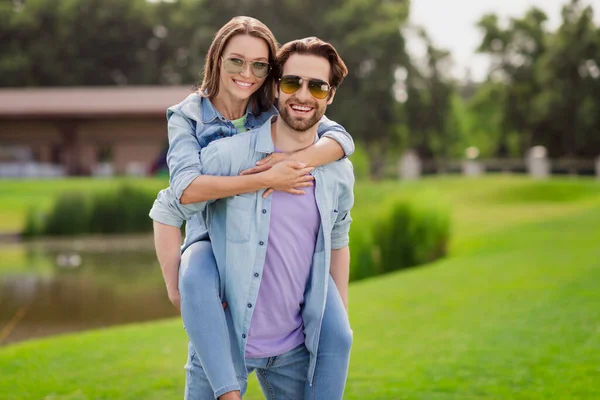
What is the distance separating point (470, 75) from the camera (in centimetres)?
6812

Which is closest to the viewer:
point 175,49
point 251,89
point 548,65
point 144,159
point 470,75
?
point 251,89

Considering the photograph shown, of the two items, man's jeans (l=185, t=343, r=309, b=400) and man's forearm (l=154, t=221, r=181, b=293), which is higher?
man's forearm (l=154, t=221, r=181, b=293)

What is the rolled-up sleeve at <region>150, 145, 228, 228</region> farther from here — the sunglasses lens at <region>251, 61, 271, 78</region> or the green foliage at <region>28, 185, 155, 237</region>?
the green foliage at <region>28, 185, 155, 237</region>

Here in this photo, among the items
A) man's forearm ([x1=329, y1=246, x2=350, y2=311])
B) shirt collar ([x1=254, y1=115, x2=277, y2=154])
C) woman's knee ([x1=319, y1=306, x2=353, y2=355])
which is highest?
shirt collar ([x1=254, y1=115, x2=277, y2=154])

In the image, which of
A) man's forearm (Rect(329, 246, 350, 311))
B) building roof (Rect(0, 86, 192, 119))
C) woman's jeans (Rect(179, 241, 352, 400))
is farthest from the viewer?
building roof (Rect(0, 86, 192, 119))

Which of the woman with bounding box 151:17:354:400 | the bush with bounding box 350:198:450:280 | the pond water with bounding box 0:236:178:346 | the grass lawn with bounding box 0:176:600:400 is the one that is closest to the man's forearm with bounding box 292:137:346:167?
the woman with bounding box 151:17:354:400

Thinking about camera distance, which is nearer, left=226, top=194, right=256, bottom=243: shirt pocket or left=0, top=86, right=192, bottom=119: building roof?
left=226, top=194, right=256, bottom=243: shirt pocket

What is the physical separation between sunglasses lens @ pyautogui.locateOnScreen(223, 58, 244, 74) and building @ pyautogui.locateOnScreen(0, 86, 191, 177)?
25.9 metres

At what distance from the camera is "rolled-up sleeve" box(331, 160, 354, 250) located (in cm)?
259

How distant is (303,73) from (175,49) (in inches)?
1413

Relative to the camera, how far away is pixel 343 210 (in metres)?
2.61

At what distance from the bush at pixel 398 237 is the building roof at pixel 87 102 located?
623 inches

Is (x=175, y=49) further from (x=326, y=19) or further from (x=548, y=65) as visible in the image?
(x=548, y=65)

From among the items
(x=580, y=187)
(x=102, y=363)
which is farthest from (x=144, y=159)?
(x=102, y=363)
